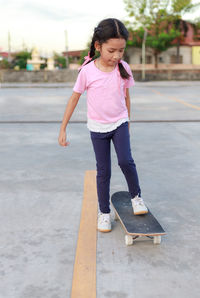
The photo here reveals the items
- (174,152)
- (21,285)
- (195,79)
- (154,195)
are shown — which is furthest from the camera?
(195,79)

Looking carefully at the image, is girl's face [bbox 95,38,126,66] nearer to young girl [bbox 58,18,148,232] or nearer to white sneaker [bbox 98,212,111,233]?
young girl [bbox 58,18,148,232]

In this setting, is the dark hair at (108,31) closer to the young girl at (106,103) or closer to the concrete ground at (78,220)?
the young girl at (106,103)

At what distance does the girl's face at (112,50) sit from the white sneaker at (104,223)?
3.94 feet

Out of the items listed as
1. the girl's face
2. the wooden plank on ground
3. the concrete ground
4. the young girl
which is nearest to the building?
the concrete ground

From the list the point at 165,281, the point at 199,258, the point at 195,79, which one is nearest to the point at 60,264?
the point at 165,281

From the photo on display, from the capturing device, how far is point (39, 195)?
4.09 m

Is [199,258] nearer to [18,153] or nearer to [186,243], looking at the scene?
[186,243]

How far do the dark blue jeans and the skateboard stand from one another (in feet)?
0.48

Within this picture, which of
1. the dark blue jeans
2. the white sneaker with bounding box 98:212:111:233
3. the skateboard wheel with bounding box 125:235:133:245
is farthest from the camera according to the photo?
the white sneaker with bounding box 98:212:111:233

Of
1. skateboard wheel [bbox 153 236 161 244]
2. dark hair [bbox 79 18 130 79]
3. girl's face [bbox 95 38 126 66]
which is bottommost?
skateboard wheel [bbox 153 236 161 244]

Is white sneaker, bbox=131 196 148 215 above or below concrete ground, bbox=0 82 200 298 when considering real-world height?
above

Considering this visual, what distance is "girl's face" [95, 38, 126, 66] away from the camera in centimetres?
271

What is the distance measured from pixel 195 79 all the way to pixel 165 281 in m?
41.6

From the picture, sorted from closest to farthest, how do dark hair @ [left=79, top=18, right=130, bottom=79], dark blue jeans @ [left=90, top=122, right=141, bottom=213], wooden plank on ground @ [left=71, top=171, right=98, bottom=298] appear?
wooden plank on ground @ [left=71, top=171, right=98, bottom=298]
dark hair @ [left=79, top=18, right=130, bottom=79]
dark blue jeans @ [left=90, top=122, right=141, bottom=213]
